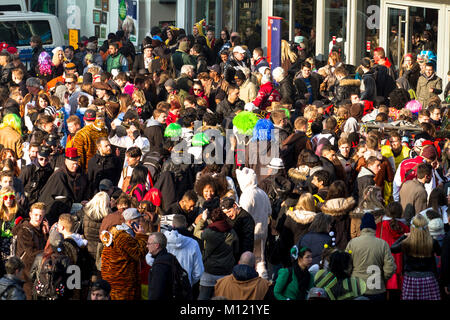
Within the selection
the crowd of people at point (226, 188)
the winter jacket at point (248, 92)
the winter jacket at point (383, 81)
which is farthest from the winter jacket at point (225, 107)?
the winter jacket at point (383, 81)

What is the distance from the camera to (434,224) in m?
11.0

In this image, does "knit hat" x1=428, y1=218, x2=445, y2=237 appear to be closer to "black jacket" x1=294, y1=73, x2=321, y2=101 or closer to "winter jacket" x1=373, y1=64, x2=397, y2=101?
"black jacket" x1=294, y1=73, x2=321, y2=101

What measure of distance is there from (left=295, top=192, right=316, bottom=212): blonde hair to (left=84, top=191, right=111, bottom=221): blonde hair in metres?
2.24

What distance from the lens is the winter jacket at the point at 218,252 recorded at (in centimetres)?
1052

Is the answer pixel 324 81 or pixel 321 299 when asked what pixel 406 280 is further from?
pixel 324 81

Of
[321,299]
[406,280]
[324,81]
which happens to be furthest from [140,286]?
[324,81]

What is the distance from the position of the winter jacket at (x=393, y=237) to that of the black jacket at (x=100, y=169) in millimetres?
4285

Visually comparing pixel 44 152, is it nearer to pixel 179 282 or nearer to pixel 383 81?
pixel 179 282

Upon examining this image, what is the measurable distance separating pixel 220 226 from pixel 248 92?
7.38m

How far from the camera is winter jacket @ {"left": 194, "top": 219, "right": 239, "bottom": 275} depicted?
34.5ft

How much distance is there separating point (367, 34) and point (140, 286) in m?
16.5

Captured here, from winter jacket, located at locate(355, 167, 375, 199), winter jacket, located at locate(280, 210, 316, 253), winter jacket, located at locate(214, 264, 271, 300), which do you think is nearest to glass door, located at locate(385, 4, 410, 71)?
winter jacket, located at locate(355, 167, 375, 199)

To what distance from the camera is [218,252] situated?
10539 millimetres

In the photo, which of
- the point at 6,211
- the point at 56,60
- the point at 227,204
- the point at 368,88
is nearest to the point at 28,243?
the point at 6,211
